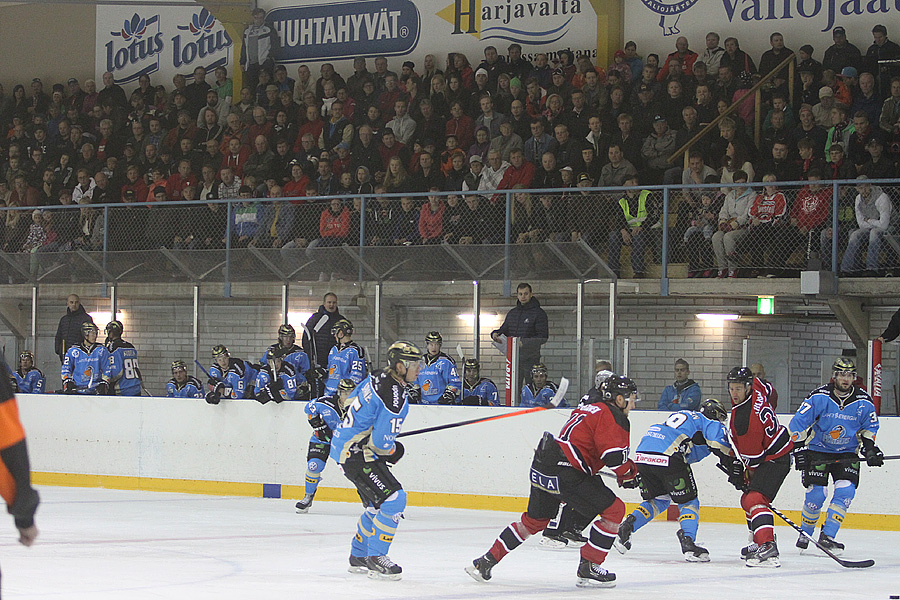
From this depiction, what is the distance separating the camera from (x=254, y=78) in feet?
57.5

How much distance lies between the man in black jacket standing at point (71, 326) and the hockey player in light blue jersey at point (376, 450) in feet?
23.2

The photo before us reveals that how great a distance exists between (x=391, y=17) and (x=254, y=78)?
6.99ft

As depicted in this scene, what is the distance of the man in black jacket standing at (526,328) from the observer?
38.2ft

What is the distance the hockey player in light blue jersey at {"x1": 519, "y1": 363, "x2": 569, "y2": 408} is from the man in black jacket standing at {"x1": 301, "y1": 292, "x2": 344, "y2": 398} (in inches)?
83.3

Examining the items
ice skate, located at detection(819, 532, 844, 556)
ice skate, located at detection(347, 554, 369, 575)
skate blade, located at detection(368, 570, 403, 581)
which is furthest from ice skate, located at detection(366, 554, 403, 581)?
ice skate, located at detection(819, 532, 844, 556)

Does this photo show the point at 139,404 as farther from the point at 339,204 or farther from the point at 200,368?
the point at 339,204

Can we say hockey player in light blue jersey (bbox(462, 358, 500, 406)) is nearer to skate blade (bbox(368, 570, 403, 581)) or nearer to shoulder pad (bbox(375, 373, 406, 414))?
shoulder pad (bbox(375, 373, 406, 414))

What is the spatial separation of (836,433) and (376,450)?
3395 mm

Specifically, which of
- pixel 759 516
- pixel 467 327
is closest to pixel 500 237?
pixel 467 327

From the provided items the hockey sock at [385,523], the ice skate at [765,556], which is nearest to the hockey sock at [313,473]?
the hockey sock at [385,523]

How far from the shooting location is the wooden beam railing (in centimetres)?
1322

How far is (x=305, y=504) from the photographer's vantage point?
1121cm

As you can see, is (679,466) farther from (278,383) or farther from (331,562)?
(278,383)

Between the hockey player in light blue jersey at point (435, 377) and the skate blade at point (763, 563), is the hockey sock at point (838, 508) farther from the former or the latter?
the hockey player in light blue jersey at point (435, 377)
